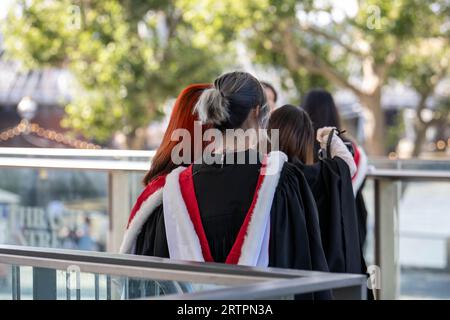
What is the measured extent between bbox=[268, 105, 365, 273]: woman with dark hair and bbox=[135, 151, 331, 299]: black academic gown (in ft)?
1.65

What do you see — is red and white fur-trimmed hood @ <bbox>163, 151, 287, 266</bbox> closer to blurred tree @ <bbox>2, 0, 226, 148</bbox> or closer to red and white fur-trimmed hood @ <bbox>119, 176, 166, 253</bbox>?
red and white fur-trimmed hood @ <bbox>119, 176, 166, 253</bbox>

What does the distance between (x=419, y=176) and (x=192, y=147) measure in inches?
123

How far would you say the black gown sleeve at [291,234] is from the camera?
320 centimetres

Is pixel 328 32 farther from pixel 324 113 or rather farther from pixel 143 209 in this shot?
pixel 143 209

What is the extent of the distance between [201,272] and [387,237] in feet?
13.9

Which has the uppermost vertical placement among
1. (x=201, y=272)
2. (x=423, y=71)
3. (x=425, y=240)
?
(x=423, y=71)

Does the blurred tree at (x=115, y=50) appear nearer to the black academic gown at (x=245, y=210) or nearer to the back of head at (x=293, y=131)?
the back of head at (x=293, y=131)

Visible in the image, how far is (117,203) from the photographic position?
22.3ft

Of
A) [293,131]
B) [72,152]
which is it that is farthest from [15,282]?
[72,152]

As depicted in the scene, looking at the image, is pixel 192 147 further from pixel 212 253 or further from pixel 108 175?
pixel 108 175

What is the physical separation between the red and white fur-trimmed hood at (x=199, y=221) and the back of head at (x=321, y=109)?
57.5 inches

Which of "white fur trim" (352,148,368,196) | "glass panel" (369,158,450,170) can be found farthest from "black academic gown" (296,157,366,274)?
"glass panel" (369,158,450,170)

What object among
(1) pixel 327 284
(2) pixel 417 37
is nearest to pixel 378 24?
(2) pixel 417 37

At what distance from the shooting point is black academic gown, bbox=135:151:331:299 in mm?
3168
